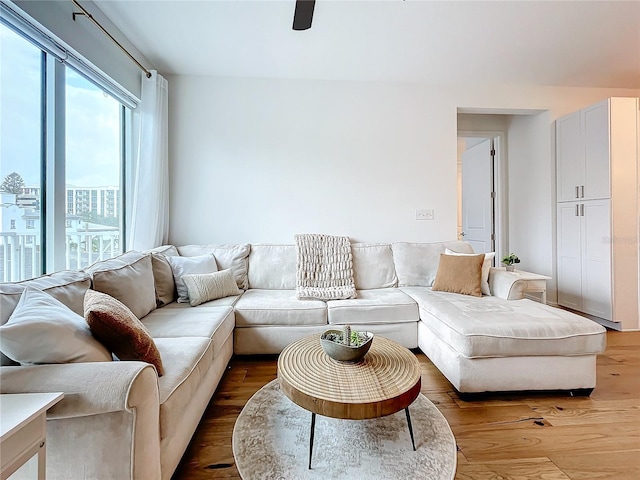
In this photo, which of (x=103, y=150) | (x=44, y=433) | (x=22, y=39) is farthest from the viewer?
(x=103, y=150)

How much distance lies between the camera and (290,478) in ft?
4.15

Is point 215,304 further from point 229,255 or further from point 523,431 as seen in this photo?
point 523,431

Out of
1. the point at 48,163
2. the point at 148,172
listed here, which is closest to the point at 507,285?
the point at 148,172

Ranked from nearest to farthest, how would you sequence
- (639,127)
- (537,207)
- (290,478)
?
(290,478), (639,127), (537,207)

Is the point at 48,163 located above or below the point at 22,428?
above

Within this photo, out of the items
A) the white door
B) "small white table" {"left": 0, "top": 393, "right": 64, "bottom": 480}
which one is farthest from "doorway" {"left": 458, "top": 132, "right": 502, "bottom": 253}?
"small white table" {"left": 0, "top": 393, "right": 64, "bottom": 480}

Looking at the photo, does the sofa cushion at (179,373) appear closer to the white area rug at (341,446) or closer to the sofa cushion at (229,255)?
the white area rug at (341,446)

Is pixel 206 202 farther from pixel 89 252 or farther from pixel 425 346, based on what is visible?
pixel 425 346

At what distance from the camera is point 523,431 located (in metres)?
1.58

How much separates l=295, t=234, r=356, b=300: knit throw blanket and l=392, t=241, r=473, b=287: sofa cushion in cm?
50

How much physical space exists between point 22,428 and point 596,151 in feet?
14.6

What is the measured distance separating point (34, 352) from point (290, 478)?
1.05 meters

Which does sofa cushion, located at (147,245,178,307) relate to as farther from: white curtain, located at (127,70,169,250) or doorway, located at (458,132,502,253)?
doorway, located at (458,132,502,253)

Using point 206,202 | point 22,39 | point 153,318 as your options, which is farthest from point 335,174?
point 22,39
